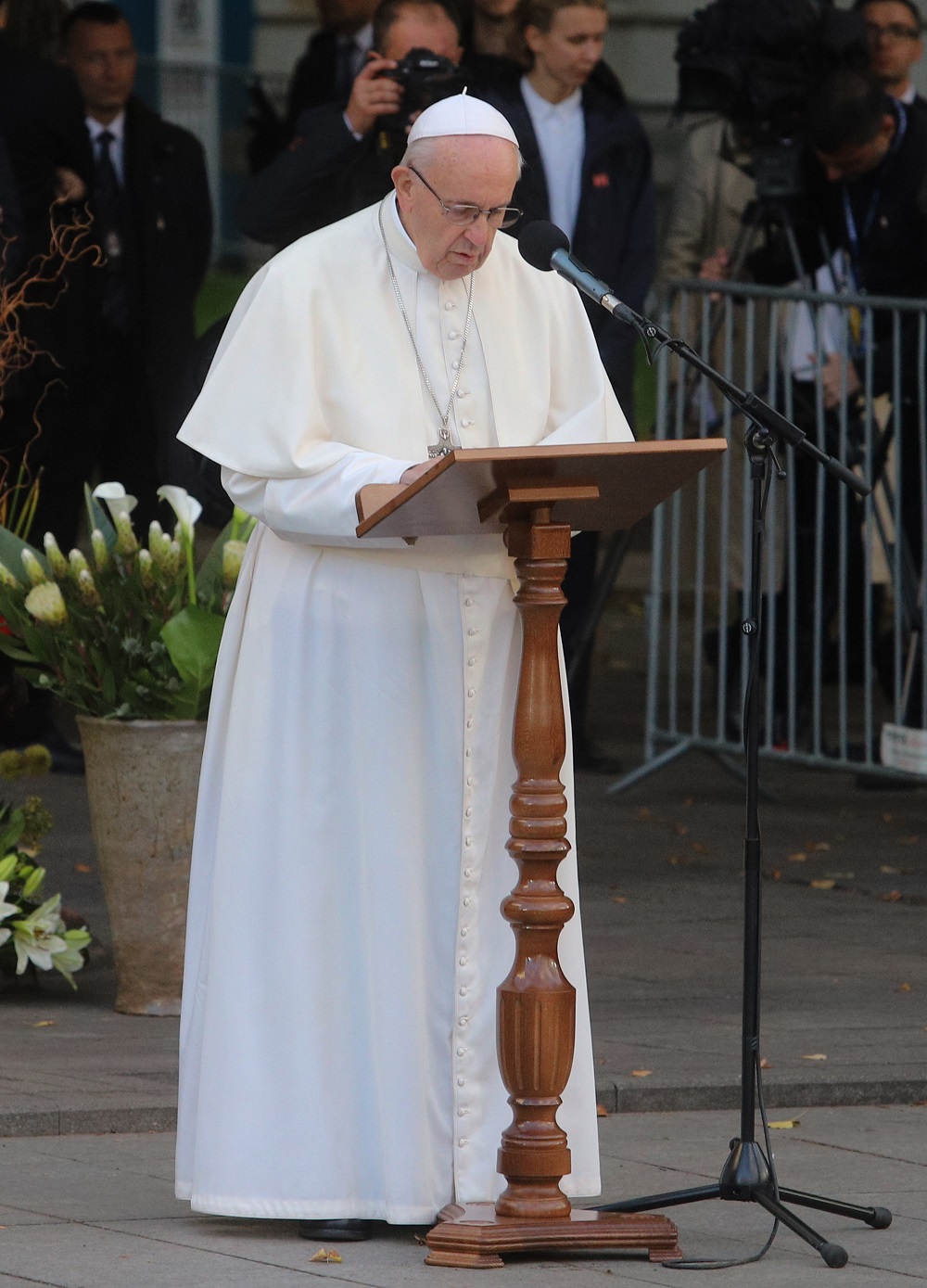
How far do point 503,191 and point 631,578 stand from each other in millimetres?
10150

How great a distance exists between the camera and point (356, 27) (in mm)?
10539

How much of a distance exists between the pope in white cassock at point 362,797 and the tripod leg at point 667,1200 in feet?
0.23

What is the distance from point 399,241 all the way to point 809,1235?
187 cm

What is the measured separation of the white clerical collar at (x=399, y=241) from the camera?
4.71 meters

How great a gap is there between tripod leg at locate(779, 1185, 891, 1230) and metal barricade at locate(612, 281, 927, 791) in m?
3.82

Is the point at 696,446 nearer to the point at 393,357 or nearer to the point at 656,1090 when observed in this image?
the point at 393,357

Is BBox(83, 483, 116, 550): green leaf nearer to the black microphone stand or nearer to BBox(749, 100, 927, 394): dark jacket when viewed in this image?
the black microphone stand

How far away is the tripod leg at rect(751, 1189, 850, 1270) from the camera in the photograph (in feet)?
14.7

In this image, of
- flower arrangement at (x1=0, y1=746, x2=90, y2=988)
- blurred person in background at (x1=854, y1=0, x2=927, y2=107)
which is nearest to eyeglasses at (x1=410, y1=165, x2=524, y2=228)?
flower arrangement at (x1=0, y1=746, x2=90, y2=988)

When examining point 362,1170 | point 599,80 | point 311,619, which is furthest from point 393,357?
point 599,80

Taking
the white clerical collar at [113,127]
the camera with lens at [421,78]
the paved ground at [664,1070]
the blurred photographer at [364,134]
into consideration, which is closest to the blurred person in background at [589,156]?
the blurred photographer at [364,134]

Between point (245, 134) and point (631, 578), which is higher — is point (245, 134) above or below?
above

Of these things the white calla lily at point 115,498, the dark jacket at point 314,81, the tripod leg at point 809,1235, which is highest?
the dark jacket at point 314,81

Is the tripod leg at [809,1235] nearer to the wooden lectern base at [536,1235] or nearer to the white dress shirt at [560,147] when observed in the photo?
the wooden lectern base at [536,1235]
